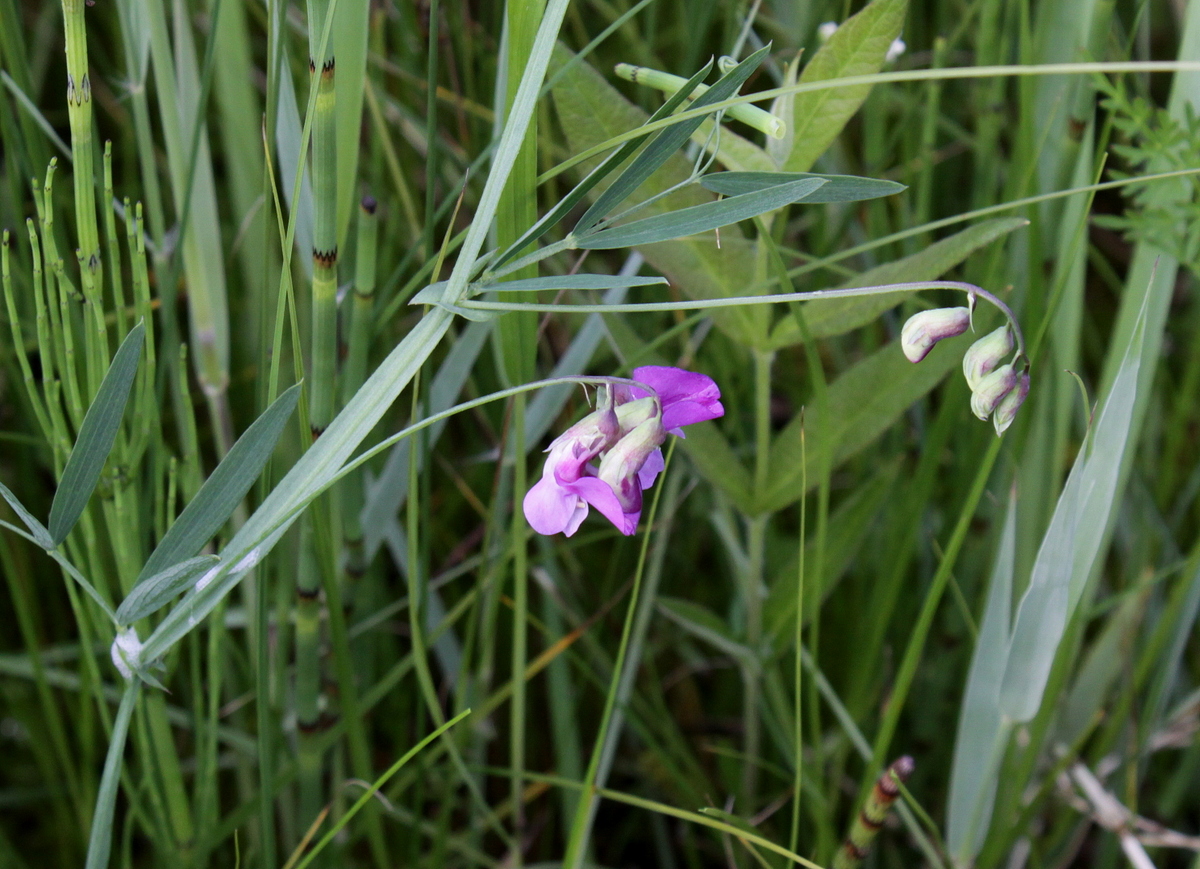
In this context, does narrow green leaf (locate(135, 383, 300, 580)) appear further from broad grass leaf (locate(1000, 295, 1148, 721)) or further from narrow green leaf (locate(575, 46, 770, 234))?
broad grass leaf (locate(1000, 295, 1148, 721))

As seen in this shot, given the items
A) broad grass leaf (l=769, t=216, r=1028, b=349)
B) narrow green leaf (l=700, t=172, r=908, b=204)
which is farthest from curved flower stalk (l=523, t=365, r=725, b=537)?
broad grass leaf (l=769, t=216, r=1028, b=349)

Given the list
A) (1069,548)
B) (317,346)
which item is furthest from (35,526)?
(1069,548)

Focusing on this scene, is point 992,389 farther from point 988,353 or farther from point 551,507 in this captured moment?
point 551,507

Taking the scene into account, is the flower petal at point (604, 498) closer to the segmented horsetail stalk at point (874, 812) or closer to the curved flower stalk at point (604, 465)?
the curved flower stalk at point (604, 465)

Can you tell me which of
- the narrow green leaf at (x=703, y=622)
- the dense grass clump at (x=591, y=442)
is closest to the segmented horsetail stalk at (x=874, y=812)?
the dense grass clump at (x=591, y=442)

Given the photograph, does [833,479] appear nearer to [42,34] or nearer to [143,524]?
[143,524]

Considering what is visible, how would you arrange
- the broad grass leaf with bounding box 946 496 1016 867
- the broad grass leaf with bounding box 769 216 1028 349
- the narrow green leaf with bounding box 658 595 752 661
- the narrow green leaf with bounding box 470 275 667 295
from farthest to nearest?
the narrow green leaf with bounding box 658 595 752 661
the broad grass leaf with bounding box 946 496 1016 867
the broad grass leaf with bounding box 769 216 1028 349
the narrow green leaf with bounding box 470 275 667 295
